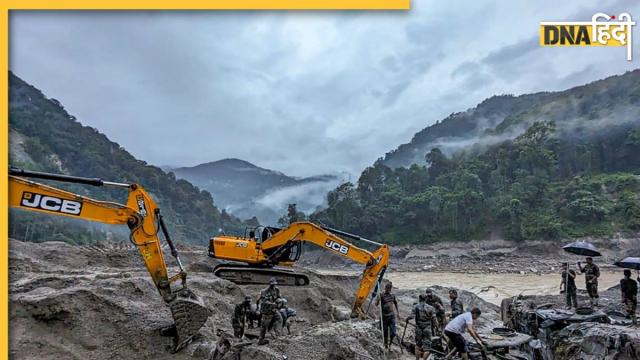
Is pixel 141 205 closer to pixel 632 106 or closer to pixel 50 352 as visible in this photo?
pixel 50 352

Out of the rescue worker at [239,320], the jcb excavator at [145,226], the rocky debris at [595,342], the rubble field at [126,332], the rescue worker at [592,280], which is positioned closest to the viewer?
the rocky debris at [595,342]

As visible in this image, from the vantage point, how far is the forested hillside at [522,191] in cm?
5547

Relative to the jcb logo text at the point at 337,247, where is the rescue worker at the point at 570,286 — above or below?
below

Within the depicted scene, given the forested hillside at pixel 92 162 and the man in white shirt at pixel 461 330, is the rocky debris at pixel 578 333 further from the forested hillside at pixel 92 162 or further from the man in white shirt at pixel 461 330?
the forested hillside at pixel 92 162

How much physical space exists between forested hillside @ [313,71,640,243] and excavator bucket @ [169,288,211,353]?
5529 centimetres

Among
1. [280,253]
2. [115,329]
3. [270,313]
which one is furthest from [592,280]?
[115,329]

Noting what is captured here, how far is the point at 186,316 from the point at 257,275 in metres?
3.61

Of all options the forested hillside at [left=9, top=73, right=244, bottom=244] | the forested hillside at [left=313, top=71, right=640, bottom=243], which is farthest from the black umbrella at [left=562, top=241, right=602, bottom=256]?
the forested hillside at [left=9, top=73, right=244, bottom=244]

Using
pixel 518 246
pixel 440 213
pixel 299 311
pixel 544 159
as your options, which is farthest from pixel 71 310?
pixel 544 159

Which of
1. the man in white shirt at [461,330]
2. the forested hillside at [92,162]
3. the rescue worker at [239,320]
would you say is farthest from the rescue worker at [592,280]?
the forested hillside at [92,162]

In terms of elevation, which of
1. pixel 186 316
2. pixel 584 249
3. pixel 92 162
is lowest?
pixel 186 316

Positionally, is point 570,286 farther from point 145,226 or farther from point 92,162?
point 92,162

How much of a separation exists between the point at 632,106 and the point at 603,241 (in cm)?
4748

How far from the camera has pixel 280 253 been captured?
36.1 feet
